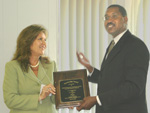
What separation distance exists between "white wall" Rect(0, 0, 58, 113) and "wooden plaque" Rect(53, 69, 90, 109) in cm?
102

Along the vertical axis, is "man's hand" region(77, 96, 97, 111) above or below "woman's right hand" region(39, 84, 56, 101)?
below

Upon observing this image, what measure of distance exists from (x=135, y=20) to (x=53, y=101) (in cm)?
177

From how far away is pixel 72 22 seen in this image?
342cm

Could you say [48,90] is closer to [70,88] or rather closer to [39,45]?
[70,88]

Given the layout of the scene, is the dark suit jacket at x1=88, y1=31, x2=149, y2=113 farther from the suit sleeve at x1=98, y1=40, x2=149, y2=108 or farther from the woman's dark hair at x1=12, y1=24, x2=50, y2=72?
the woman's dark hair at x1=12, y1=24, x2=50, y2=72

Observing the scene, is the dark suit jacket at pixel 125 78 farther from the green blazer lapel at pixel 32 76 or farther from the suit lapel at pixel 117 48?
the green blazer lapel at pixel 32 76

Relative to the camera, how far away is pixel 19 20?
3.27 metres

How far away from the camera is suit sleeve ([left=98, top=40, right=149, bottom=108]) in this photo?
1988mm

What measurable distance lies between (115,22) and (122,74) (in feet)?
1.71

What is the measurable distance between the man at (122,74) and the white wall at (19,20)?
3.98 feet

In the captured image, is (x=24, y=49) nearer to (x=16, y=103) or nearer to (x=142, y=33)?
(x=16, y=103)

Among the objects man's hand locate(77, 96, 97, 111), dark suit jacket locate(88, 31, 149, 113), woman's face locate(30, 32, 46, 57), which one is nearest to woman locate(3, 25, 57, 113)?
woman's face locate(30, 32, 46, 57)

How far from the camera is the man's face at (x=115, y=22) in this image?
2291 millimetres

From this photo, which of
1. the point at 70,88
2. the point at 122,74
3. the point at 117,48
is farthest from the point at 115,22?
the point at 70,88
